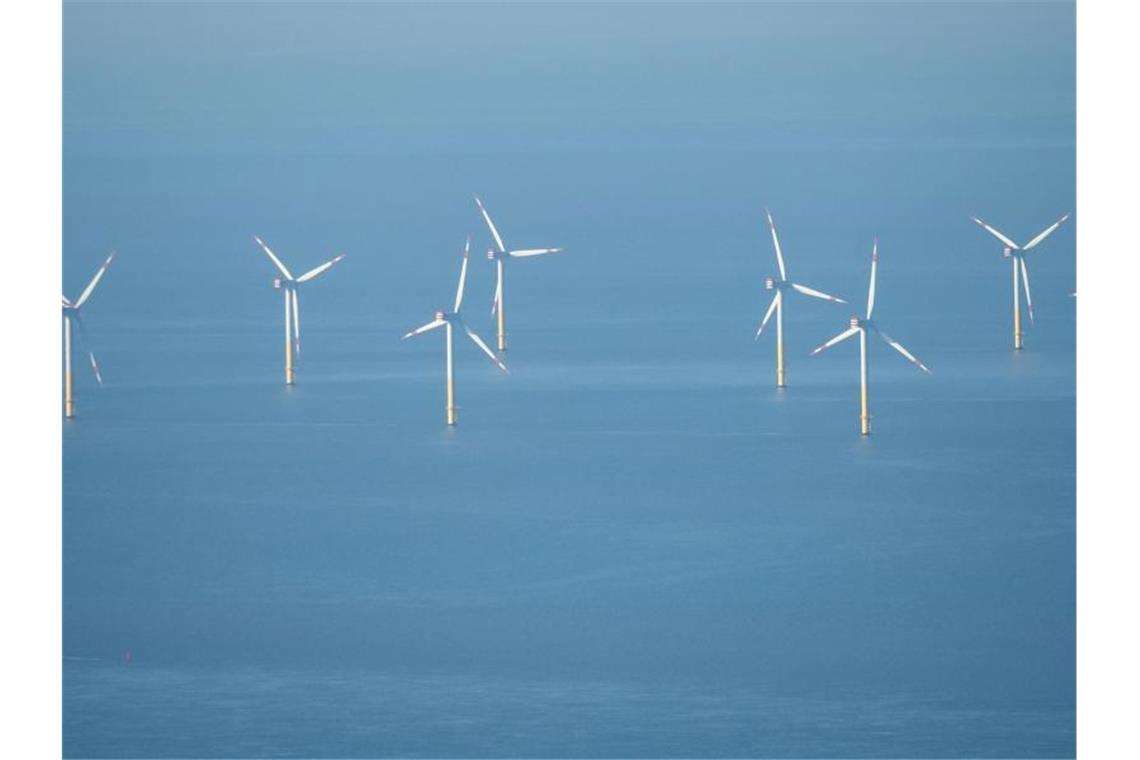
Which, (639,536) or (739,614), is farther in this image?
(639,536)

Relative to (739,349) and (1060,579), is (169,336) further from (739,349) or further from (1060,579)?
(1060,579)

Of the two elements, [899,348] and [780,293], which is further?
[780,293]

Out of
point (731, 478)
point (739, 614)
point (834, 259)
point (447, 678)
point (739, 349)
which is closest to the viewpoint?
point (447, 678)

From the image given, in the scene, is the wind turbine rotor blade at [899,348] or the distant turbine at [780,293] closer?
the wind turbine rotor blade at [899,348]

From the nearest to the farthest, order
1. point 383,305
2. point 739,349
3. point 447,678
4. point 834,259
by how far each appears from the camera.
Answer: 1. point 447,678
2. point 739,349
3. point 383,305
4. point 834,259

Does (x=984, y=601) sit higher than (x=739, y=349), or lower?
lower

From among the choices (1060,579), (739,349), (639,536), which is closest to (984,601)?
(1060,579)

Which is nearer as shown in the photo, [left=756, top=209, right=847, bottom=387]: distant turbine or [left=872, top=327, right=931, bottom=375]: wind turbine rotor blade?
[left=872, top=327, right=931, bottom=375]: wind turbine rotor blade
